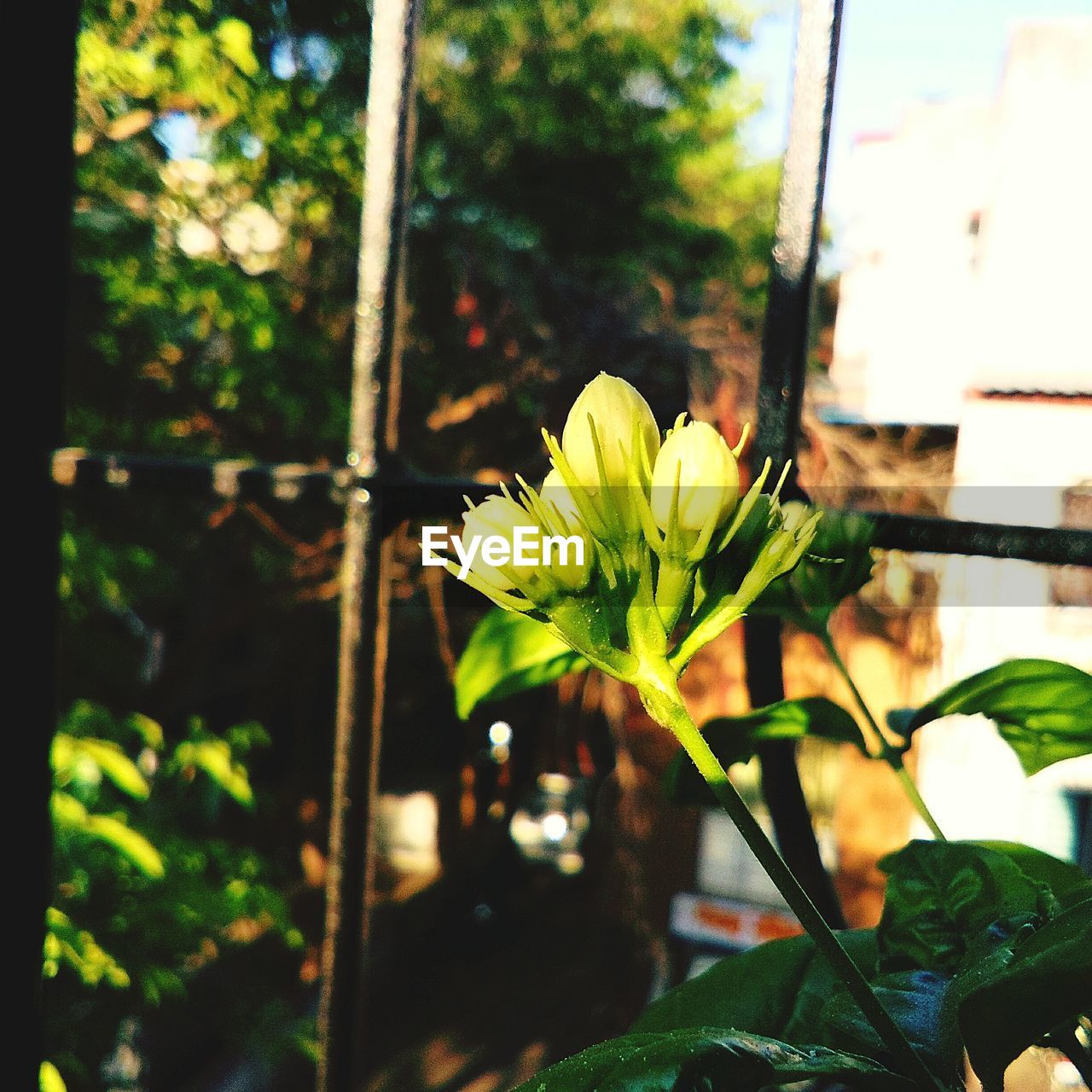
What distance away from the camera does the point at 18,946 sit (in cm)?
38

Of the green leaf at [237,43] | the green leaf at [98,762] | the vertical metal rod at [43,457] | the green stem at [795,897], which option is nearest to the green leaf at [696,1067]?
the green stem at [795,897]

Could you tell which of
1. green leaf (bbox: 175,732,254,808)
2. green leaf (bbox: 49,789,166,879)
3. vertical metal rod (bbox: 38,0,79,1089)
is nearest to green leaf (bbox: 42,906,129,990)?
green leaf (bbox: 49,789,166,879)

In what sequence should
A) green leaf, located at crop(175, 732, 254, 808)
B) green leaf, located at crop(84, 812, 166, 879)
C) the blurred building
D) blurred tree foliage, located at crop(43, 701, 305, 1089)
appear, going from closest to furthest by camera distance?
green leaf, located at crop(84, 812, 166, 879) → blurred tree foliage, located at crop(43, 701, 305, 1089) → green leaf, located at crop(175, 732, 254, 808) → the blurred building

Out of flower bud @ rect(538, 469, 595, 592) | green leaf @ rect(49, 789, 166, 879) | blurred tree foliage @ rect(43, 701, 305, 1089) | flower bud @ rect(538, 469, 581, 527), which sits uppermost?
flower bud @ rect(538, 469, 581, 527)

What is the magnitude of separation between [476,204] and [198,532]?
2.07m

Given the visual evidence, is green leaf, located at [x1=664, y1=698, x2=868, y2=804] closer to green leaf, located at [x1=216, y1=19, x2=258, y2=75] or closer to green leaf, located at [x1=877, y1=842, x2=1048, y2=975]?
green leaf, located at [x1=877, y1=842, x2=1048, y2=975]

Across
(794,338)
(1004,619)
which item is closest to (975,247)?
(1004,619)

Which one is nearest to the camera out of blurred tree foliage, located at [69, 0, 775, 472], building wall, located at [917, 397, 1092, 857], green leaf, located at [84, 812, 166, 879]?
green leaf, located at [84, 812, 166, 879]

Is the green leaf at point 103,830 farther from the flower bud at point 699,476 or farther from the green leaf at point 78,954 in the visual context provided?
the flower bud at point 699,476

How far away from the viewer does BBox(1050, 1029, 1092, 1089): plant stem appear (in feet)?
0.67

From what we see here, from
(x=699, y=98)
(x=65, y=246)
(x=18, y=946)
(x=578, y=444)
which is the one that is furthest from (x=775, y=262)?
(x=699, y=98)

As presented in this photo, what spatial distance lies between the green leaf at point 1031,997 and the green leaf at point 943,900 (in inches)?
2.2

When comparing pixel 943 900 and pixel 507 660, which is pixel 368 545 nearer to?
pixel 507 660

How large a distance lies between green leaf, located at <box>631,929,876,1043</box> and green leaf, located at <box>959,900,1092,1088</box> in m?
0.06
